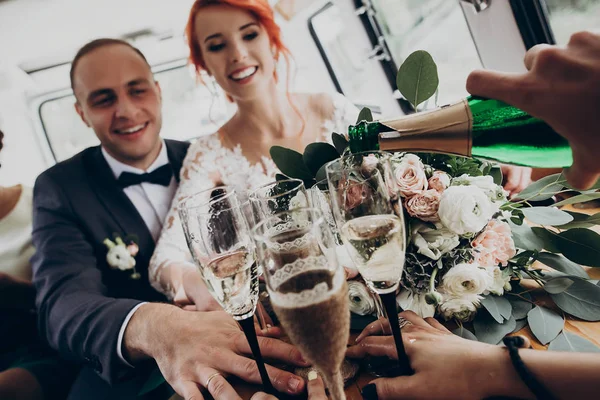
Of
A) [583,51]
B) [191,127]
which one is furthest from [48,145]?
[583,51]

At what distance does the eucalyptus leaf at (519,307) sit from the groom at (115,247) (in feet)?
1.75

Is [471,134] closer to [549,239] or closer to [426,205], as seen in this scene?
[426,205]

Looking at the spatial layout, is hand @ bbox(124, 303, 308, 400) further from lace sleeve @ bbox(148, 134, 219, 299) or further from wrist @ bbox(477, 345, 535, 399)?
lace sleeve @ bbox(148, 134, 219, 299)

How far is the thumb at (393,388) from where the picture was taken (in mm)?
556

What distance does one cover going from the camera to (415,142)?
0.71m

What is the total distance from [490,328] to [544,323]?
95 millimetres

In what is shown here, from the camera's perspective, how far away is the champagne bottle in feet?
2.27

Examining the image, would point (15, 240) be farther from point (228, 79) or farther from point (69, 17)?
point (69, 17)

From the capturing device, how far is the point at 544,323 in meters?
0.67

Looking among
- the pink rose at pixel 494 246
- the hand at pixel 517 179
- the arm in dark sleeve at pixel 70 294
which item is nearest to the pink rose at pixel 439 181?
the pink rose at pixel 494 246


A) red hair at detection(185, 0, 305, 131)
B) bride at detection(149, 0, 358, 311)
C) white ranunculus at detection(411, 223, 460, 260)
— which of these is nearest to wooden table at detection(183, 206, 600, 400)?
white ranunculus at detection(411, 223, 460, 260)

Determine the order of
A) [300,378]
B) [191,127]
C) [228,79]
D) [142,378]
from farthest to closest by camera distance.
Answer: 1. [191,127]
2. [228,79]
3. [142,378]
4. [300,378]

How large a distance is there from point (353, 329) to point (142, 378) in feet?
3.40

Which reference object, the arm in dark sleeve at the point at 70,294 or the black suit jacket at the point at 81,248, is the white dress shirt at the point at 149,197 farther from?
the arm in dark sleeve at the point at 70,294
